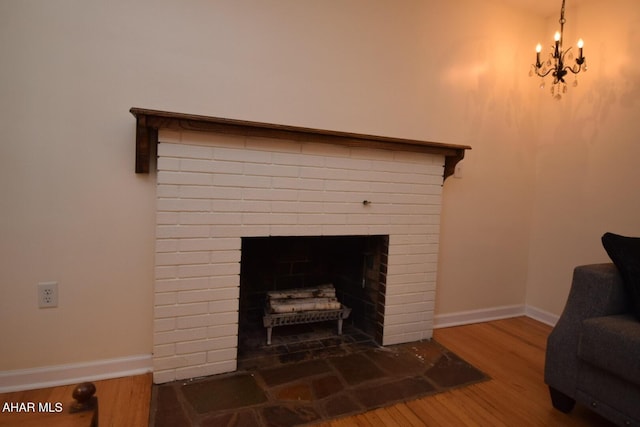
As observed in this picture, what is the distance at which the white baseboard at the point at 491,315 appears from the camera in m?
2.60

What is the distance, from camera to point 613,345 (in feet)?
4.45

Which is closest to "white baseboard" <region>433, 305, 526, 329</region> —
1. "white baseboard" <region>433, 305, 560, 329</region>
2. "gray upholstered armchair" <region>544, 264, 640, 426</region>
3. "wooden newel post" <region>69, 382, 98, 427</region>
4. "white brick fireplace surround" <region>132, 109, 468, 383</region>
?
"white baseboard" <region>433, 305, 560, 329</region>

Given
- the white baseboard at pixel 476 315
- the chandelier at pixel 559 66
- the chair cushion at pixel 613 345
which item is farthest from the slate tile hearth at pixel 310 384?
the chandelier at pixel 559 66

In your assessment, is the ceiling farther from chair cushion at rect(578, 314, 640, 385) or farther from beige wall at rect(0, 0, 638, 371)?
chair cushion at rect(578, 314, 640, 385)

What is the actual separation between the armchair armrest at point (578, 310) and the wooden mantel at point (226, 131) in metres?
1.06

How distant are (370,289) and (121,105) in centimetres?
178

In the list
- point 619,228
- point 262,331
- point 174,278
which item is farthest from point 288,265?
point 619,228

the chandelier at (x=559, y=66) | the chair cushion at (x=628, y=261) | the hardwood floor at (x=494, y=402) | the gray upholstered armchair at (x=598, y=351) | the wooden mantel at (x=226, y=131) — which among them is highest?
the chandelier at (x=559, y=66)

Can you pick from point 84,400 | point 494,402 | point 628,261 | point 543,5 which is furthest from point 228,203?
point 543,5

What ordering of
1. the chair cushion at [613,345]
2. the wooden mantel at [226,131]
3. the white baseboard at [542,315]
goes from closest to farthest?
the chair cushion at [613,345] → the wooden mantel at [226,131] → the white baseboard at [542,315]

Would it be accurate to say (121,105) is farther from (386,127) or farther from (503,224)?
(503,224)

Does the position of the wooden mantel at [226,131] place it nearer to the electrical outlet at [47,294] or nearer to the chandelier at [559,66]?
the electrical outlet at [47,294]

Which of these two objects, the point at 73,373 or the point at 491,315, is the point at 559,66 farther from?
the point at 73,373

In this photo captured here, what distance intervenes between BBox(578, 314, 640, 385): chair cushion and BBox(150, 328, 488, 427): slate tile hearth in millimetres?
611
